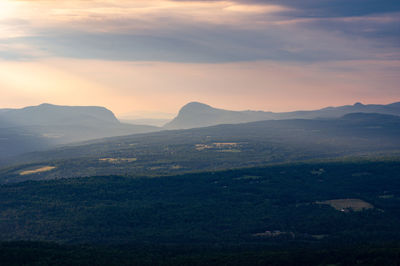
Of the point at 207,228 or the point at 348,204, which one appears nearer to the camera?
the point at 207,228

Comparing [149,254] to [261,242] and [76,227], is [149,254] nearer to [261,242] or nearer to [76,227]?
[261,242]

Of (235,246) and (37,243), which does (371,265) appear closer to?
(235,246)

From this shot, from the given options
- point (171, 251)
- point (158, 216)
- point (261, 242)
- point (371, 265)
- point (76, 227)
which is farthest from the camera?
point (158, 216)

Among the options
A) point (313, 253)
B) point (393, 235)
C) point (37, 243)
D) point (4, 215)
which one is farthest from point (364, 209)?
point (4, 215)

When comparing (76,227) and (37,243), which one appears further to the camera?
(76,227)

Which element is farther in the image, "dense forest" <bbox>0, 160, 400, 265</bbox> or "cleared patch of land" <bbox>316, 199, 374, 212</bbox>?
"cleared patch of land" <bbox>316, 199, 374, 212</bbox>

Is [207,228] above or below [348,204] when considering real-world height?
below

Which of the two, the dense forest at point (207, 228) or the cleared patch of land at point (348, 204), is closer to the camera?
the dense forest at point (207, 228)

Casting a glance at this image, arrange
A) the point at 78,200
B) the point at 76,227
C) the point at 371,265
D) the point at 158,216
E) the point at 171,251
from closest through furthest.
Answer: the point at 371,265
the point at 171,251
the point at 76,227
the point at 158,216
the point at 78,200
